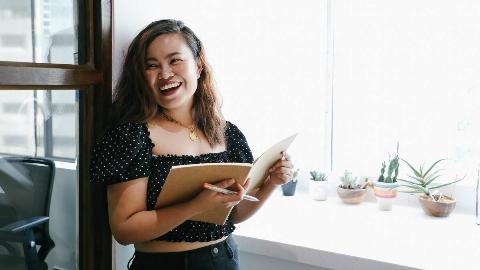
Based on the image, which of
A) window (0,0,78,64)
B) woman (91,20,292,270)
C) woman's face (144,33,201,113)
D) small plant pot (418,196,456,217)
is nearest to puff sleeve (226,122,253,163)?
woman (91,20,292,270)

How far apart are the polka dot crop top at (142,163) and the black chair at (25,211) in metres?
0.14

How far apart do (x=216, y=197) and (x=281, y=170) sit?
346mm

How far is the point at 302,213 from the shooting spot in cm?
181

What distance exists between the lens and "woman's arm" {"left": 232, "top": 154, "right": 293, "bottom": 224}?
4.45ft

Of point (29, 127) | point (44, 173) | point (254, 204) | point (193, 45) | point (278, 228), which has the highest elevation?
point (193, 45)

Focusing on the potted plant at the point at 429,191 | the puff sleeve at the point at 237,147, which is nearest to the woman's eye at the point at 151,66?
the puff sleeve at the point at 237,147

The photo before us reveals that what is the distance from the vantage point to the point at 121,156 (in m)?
1.06

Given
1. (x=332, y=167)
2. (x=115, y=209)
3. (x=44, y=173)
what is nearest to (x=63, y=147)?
(x=44, y=173)

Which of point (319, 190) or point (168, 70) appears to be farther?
point (319, 190)

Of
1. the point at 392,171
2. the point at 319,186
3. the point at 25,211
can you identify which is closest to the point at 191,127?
the point at 25,211

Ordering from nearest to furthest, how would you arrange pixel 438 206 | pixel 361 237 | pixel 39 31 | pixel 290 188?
pixel 39 31, pixel 361 237, pixel 438 206, pixel 290 188

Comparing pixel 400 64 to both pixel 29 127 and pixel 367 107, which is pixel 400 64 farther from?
pixel 29 127

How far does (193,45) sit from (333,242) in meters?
0.79

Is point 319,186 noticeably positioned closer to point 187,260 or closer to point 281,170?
point 281,170
